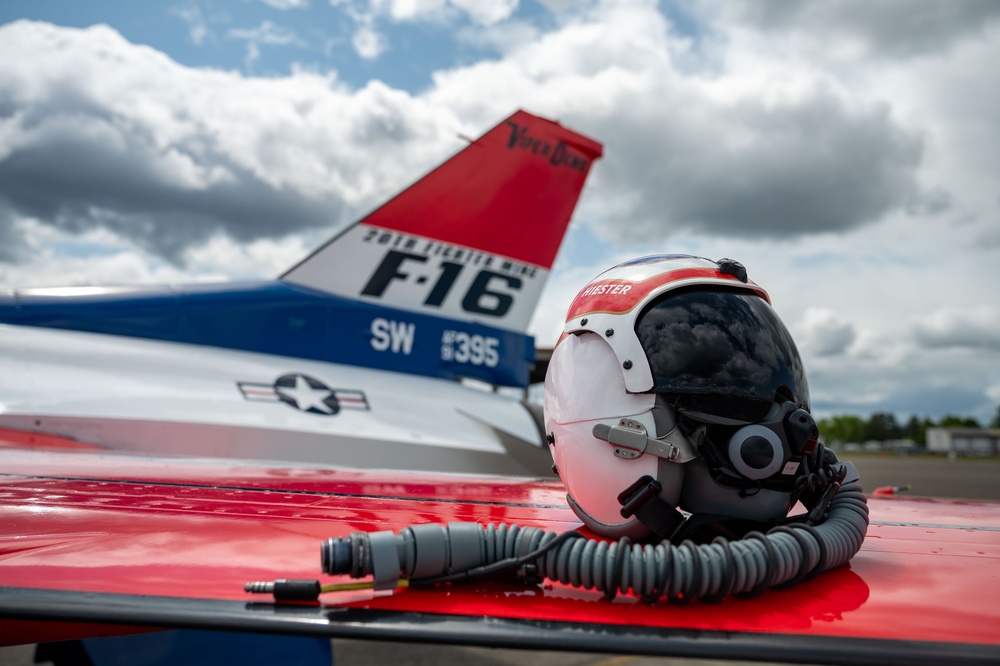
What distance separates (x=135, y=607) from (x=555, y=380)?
1.04 metres

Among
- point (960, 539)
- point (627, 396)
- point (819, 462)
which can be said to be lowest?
point (960, 539)

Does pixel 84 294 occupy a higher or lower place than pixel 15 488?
higher

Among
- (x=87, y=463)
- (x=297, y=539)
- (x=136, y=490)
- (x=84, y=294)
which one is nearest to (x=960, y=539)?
(x=297, y=539)

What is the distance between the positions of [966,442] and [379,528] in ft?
258

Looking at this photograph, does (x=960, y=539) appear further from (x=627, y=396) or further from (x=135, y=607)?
(x=135, y=607)

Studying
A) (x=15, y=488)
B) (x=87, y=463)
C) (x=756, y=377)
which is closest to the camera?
(x=756, y=377)

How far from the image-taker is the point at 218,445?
14.6ft

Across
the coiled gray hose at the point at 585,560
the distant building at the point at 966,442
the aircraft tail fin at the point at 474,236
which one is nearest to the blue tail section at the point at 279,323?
the aircraft tail fin at the point at 474,236

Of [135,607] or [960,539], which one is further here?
[960,539]

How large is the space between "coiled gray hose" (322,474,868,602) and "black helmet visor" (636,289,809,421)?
12.1 inches

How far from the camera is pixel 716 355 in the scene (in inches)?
57.7

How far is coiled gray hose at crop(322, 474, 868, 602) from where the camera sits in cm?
112

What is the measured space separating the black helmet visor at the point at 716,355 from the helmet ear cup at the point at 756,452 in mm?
56

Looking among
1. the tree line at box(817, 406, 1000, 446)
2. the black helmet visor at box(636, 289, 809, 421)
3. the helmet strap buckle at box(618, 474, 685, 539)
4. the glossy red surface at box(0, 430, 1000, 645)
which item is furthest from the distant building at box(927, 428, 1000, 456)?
the helmet strap buckle at box(618, 474, 685, 539)
